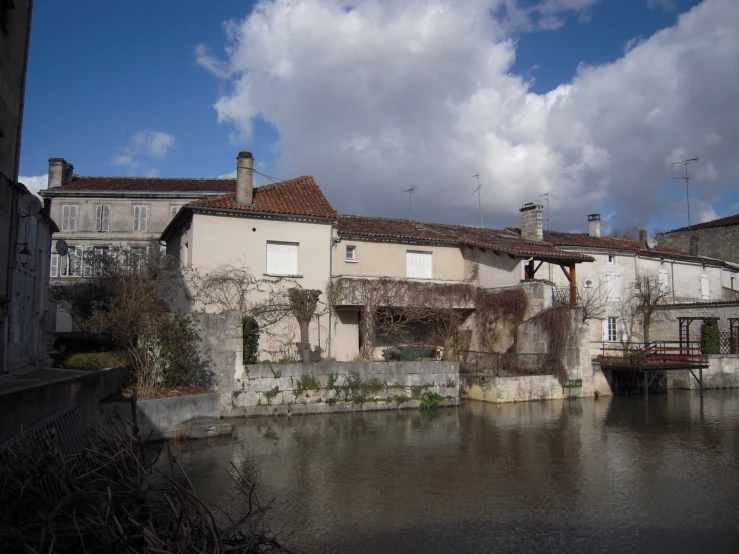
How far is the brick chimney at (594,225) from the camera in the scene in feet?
125

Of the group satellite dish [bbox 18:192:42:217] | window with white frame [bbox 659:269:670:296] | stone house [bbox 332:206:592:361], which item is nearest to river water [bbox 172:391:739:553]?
stone house [bbox 332:206:592:361]

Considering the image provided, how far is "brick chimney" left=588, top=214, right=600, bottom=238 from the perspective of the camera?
3819 centimetres

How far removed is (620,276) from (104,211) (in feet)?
110

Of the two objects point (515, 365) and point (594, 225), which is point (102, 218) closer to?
point (515, 365)

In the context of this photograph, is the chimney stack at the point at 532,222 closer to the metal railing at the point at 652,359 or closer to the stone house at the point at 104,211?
the metal railing at the point at 652,359

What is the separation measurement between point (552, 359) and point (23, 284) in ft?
61.3

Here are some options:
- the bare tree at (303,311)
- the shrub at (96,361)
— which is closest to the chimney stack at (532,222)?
the bare tree at (303,311)

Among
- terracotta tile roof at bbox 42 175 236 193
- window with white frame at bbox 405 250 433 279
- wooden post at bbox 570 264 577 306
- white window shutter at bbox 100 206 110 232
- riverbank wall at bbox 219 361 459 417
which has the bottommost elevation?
riverbank wall at bbox 219 361 459 417

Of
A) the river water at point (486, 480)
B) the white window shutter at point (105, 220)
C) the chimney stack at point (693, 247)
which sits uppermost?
the white window shutter at point (105, 220)

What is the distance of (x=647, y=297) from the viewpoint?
1315 inches

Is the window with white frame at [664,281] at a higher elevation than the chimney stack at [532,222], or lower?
lower

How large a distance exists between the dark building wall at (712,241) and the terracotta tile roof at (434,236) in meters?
20.7

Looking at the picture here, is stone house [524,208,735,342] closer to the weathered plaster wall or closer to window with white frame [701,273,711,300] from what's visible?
window with white frame [701,273,711,300]

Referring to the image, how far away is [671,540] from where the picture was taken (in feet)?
26.3
